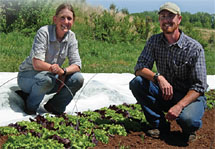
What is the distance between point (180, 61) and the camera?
3504mm

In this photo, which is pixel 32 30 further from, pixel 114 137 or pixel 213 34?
pixel 213 34

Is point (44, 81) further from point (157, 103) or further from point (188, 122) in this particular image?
point (188, 122)

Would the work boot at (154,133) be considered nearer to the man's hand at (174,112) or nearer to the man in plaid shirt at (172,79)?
the man in plaid shirt at (172,79)

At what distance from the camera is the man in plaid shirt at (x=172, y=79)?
3.36 meters

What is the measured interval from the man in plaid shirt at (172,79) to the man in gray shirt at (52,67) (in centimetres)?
100

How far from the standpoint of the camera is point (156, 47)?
361cm

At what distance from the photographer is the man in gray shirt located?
3969mm

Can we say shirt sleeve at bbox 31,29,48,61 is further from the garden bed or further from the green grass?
the green grass

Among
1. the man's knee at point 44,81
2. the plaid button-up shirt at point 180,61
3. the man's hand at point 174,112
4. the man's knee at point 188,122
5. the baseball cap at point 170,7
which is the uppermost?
the baseball cap at point 170,7

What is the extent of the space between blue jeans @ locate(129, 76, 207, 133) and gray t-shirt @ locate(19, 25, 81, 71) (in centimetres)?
109

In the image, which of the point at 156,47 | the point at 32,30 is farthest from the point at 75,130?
the point at 32,30

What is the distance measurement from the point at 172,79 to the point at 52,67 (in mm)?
1513

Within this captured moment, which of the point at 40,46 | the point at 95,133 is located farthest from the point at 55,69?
the point at 95,133

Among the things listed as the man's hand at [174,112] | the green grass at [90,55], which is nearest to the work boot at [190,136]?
the man's hand at [174,112]
